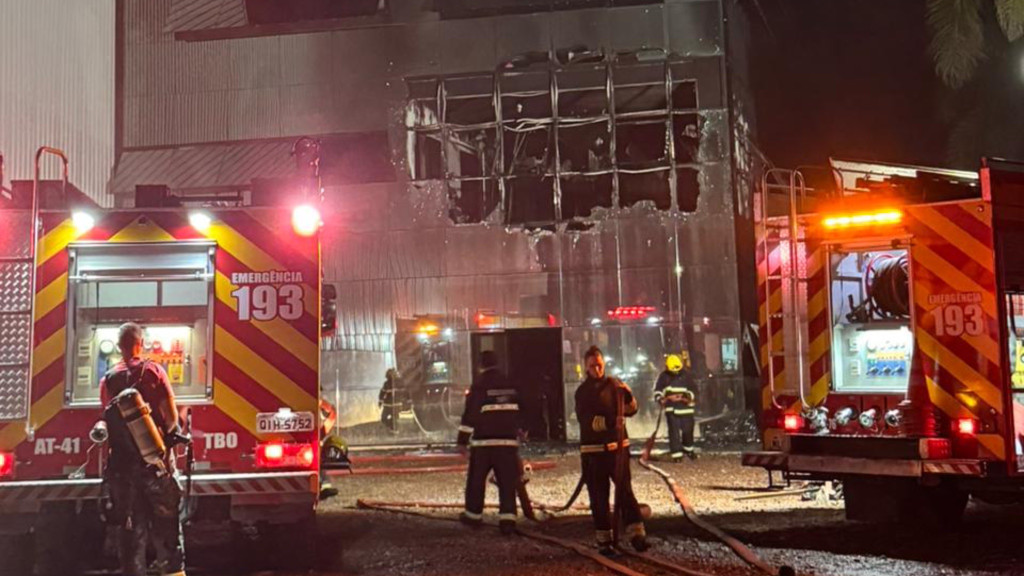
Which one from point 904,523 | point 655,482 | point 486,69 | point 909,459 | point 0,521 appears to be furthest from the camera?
point 486,69

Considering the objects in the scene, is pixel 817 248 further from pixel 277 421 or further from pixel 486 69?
pixel 486 69

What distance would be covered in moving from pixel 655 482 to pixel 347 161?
7.89 meters

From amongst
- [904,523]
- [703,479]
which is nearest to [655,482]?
[703,479]

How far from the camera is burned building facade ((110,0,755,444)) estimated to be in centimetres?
1476

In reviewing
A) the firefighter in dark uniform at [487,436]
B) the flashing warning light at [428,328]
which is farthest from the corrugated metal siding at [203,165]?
the firefighter in dark uniform at [487,436]

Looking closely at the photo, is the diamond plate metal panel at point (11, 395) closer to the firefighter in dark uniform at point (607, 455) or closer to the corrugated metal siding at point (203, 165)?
the firefighter in dark uniform at point (607, 455)

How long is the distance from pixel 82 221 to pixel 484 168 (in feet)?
32.0

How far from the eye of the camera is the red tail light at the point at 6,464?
5.73m

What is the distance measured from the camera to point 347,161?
15.5 meters

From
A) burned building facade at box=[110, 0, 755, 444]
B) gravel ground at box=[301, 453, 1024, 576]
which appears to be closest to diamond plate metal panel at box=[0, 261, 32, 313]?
gravel ground at box=[301, 453, 1024, 576]

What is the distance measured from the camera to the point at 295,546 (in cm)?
672

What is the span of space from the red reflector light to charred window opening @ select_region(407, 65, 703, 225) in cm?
760

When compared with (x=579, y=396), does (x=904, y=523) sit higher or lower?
lower

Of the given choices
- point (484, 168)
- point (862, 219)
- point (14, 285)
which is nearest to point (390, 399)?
point (484, 168)
